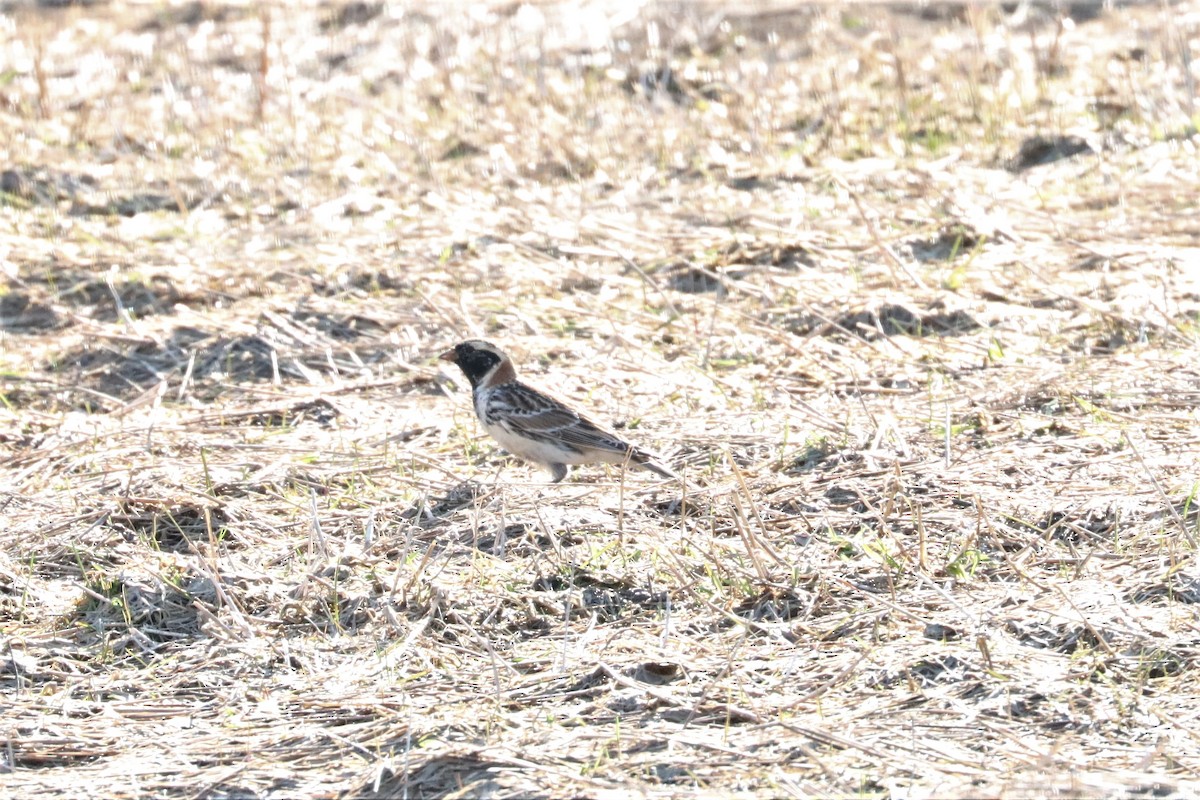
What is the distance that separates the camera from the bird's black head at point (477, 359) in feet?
Result: 25.3

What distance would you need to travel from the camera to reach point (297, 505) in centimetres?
672

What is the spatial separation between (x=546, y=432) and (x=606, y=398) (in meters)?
0.89

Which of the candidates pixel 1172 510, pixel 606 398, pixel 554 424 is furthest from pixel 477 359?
pixel 1172 510

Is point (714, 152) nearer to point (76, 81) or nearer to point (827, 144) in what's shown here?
point (827, 144)

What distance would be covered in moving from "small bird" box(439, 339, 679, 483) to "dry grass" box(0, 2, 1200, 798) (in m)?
0.20

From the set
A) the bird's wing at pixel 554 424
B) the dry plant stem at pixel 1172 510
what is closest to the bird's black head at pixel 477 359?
the bird's wing at pixel 554 424

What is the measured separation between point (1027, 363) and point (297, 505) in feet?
11.1

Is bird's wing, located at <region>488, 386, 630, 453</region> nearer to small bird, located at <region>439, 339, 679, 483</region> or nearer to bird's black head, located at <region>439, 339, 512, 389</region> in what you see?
small bird, located at <region>439, 339, 679, 483</region>

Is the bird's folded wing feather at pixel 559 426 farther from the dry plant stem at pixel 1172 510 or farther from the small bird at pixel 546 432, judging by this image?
the dry plant stem at pixel 1172 510

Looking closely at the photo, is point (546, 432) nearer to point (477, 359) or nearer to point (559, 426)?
point (559, 426)

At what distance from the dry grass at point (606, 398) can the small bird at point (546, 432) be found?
0.20 m

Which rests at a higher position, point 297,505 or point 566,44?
point 566,44

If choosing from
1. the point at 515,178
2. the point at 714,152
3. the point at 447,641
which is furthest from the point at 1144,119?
the point at 447,641

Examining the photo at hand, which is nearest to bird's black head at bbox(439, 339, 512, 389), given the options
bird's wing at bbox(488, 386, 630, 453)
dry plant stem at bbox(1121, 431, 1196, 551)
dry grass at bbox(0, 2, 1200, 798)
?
dry grass at bbox(0, 2, 1200, 798)
